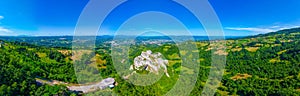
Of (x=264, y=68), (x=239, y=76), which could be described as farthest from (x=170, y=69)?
(x=264, y=68)

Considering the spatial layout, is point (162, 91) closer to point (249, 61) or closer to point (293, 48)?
point (249, 61)

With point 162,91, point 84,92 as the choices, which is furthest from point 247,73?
point 84,92

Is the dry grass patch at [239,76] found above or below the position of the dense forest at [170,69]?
below

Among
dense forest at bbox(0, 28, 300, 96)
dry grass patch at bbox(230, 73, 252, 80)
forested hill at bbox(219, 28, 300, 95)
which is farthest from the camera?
dry grass patch at bbox(230, 73, 252, 80)

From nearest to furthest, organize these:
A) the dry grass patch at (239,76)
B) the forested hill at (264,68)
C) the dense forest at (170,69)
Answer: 1. the dense forest at (170,69)
2. the forested hill at (264,68)
3. the dry grass patch at (239,76)

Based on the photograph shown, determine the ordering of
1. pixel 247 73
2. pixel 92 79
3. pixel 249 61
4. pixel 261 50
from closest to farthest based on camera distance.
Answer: pixel 92 79 → pixel 247 73 → pixel 249 61 → pixel 261 50

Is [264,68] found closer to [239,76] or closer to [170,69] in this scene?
[239,76]

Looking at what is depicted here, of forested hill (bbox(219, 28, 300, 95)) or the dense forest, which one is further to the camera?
forested hill (bbox(219, 28, 300, 95))

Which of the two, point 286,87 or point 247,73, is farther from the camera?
point 247,73
